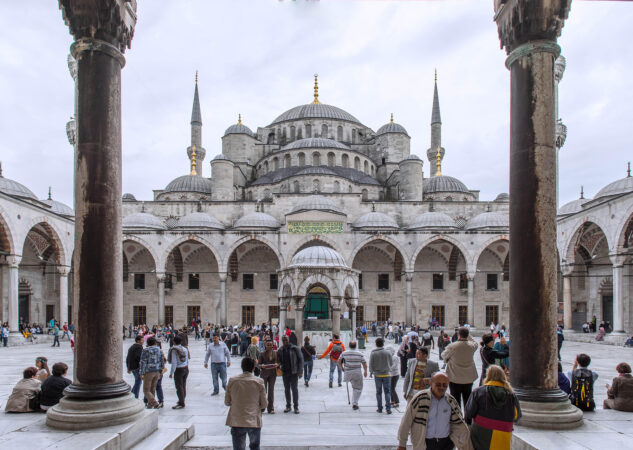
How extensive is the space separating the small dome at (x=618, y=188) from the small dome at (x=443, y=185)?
8590 mm

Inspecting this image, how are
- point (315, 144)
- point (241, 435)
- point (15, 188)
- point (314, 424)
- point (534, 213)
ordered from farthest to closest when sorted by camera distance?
point (315, 144) < point (15, 188) < point (314, 424) < point (534, 213) < point (241, 435)

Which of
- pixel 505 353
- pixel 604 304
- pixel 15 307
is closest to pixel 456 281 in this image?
pixel 604 304

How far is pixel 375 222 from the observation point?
84.9 ft

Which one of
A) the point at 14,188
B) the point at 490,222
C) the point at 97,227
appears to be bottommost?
the point at 97,227

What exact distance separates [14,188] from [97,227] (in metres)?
24.1

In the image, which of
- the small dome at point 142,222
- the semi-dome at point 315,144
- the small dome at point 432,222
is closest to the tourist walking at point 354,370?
the small dome at point 432,222

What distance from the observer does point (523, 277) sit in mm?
4531

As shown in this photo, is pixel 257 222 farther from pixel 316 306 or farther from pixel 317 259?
pixel 317 259

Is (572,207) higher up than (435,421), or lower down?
higher up

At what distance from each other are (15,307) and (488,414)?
18.8 meters

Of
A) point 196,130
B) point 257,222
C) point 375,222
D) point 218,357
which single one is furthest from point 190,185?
point 218,357

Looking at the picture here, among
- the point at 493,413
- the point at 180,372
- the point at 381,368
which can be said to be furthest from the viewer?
the point at 180,372

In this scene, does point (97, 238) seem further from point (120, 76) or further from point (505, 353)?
point (505, 353)

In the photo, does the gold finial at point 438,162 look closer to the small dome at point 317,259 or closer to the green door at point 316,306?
the green door at point 316,306
